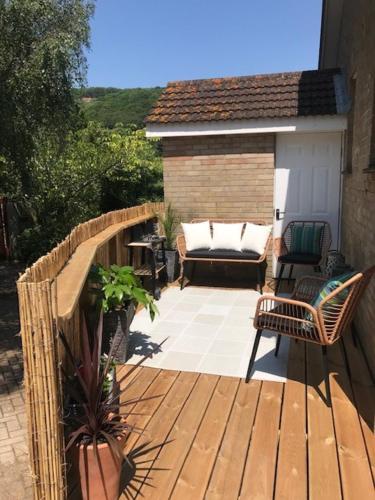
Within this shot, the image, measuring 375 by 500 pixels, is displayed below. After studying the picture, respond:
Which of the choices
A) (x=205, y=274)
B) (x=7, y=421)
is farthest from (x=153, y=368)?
(x=205, y=274)

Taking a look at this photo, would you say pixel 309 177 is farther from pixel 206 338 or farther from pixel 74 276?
pixel 74 276

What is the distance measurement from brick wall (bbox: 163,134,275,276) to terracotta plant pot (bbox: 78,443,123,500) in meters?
5.15

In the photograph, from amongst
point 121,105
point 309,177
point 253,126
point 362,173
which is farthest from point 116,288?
point 121,105

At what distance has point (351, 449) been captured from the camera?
2590mm

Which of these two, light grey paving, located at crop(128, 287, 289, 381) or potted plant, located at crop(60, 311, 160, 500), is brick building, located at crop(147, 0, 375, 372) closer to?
light grey paving, located at crop(128, 287, 289, 381)

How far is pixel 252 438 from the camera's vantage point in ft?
8.95

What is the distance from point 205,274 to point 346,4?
4.61 meters

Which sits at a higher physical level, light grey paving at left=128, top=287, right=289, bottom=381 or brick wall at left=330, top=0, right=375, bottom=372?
brick wall at left=330, top=0, right=375, bottom=372

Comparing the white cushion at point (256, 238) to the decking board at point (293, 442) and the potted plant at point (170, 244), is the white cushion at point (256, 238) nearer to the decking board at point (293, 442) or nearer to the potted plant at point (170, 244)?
the potted plant at point (170, 244)

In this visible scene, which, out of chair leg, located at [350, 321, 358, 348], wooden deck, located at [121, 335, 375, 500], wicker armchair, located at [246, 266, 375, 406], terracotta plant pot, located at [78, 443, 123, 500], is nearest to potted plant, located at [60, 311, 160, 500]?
terracotta plant pot, located at [78, 443, 123, 500]

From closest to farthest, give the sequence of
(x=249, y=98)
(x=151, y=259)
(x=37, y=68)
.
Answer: (x=37, y=68) → (x=151, y=259) → (x=249, y=98)

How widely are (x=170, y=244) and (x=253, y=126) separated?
2.26m

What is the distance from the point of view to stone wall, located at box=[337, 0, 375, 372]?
3.75 meters

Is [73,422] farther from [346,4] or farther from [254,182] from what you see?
[346,4]
